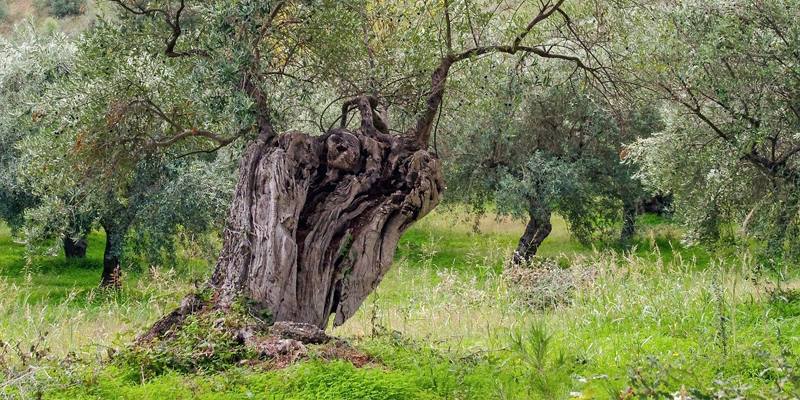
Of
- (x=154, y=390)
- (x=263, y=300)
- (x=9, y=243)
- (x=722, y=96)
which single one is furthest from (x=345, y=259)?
(x=9, y=243)

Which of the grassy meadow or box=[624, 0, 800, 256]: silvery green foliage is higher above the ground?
box=[624, 0, 800, 256]: silvery green foliage

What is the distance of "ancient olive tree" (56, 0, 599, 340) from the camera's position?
7.81 metres

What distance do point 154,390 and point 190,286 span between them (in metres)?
2.20

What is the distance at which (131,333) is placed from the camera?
6.92 metres

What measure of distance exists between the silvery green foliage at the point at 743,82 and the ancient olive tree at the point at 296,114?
1.38 metres

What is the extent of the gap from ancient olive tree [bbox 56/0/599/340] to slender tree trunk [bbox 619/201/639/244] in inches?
588

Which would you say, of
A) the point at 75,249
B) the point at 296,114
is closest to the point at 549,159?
the point at 296,114

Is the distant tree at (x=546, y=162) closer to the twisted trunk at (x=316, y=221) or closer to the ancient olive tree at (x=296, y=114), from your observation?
the ancient olive tree at (x=296, y=114)

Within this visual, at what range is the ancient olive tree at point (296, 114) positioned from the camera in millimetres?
7812

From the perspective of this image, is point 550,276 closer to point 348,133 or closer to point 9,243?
point 348,133

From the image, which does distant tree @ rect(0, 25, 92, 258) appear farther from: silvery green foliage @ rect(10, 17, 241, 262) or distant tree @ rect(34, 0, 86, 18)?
distant tree @ rect(34, 0, 86, 18)

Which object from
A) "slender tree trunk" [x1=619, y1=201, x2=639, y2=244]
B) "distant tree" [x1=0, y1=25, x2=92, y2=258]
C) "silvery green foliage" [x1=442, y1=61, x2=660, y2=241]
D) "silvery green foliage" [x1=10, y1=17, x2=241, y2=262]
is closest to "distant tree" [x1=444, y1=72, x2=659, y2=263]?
"silvery green foliage" [x1=442, y1=61, x2=660, y2=241]

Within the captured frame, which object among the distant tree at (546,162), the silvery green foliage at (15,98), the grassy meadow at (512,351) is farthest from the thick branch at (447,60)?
the silvery green foliage at (15,98)

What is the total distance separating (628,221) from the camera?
80.2ft
